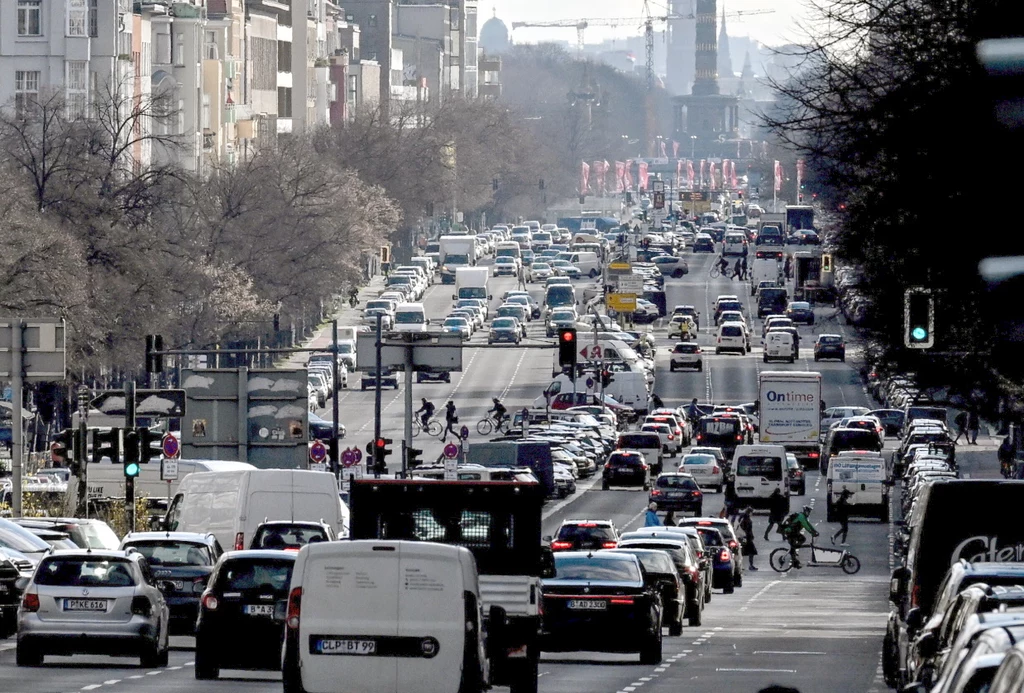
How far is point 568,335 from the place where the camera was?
2079 inches

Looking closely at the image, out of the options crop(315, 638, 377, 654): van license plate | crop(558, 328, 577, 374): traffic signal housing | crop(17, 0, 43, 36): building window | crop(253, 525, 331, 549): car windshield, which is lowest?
crop(253, 525, 331, 549): car windshield

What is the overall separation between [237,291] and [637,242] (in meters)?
94.4

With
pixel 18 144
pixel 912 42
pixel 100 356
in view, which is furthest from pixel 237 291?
pixel 912 42

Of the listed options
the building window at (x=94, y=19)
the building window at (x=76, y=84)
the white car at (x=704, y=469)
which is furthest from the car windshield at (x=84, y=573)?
the building window at (x=94, y=19)

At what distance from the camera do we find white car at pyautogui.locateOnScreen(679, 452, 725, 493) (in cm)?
7569

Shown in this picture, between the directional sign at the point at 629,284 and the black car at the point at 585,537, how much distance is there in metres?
88.5

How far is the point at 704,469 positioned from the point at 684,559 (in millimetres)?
39343

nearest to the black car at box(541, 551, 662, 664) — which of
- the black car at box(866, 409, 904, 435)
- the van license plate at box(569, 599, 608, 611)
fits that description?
the van license plate at box(569, 599, 608, 611)

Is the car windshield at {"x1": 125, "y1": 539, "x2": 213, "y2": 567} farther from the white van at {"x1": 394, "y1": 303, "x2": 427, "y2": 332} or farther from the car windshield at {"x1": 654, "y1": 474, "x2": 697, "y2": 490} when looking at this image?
the white van at {"x1": 394, "y1": 303, "x2": 427, "y2": 332}

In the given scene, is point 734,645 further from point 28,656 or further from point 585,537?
point 585,537

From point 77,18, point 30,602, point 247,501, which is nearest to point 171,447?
point 247,501

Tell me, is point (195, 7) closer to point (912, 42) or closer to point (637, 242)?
point (637, 242)

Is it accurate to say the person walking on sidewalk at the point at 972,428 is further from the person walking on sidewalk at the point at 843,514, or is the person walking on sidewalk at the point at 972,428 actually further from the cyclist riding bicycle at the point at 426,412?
the person walking on sidewalk at the point at 843,514

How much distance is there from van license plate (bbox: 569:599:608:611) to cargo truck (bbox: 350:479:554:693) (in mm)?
3533
